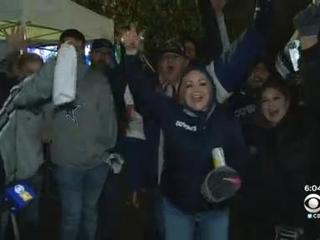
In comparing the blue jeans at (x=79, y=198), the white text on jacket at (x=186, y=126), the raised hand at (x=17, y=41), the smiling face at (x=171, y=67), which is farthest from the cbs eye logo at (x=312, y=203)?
the raised hand at (x=17, y=41)

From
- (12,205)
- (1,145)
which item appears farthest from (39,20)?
(12,205)

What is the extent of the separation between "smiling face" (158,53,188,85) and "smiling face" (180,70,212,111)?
1.04 m

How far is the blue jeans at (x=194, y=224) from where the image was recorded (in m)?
5.30

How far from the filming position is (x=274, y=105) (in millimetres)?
5918

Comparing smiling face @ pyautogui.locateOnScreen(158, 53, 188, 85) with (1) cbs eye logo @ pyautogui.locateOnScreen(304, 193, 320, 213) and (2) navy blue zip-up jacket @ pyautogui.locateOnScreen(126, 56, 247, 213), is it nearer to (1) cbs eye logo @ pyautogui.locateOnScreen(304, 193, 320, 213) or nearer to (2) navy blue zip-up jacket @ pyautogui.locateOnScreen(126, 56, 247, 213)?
(2) navy blue zip-up jacket @ pyautogui.locateOnScreen(126, 56, 247, 213)

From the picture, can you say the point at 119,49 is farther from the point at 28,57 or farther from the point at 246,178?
the point at 246,178

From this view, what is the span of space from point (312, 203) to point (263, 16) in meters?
1.41

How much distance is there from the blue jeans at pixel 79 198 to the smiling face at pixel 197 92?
1.35m

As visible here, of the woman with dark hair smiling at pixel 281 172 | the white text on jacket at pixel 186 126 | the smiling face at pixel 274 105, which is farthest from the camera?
the smiling face at pixel 274 105

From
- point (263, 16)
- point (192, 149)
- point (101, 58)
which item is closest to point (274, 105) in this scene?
Result: point (263, 16)

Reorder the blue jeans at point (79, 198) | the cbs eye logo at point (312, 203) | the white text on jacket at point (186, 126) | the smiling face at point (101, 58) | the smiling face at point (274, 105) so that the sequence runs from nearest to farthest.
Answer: the cbs eye logo at point (312, 203)
the white text on jacket at point (186, 126)
the smiling face at point (274, 105)
the blue jeans at point (79, 198)
the smiling face at point (101, 58)

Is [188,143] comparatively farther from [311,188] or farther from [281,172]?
[311,188]

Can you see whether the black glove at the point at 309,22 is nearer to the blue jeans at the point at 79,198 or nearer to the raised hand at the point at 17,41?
the blue jeans at the point at 79,198

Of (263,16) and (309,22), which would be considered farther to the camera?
(263,16)
